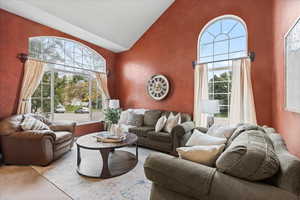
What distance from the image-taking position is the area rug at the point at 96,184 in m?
1.99

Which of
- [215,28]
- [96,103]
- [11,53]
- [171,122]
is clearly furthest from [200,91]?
[11,53]

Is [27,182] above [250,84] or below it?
below

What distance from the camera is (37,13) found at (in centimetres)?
330

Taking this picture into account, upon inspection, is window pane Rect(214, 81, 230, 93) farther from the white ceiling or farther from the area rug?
the white ceiling

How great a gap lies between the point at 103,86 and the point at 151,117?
6.98 feet

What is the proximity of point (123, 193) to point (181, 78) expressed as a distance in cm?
319

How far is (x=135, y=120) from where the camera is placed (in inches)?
172

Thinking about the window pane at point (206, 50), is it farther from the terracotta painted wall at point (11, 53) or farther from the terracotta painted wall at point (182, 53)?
the terracotta painted wall at point (11, 53)

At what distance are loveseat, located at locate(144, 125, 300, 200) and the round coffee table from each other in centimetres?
123

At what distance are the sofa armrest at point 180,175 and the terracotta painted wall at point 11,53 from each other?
3.53 metres

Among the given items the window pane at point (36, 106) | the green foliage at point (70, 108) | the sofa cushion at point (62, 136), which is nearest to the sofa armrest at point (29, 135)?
the sofa cushion at point (62, 136)

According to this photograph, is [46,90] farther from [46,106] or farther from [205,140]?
[205,140]

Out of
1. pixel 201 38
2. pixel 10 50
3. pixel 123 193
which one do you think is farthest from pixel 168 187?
pixel 10 50

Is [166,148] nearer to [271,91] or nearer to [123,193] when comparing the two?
[123,193]
